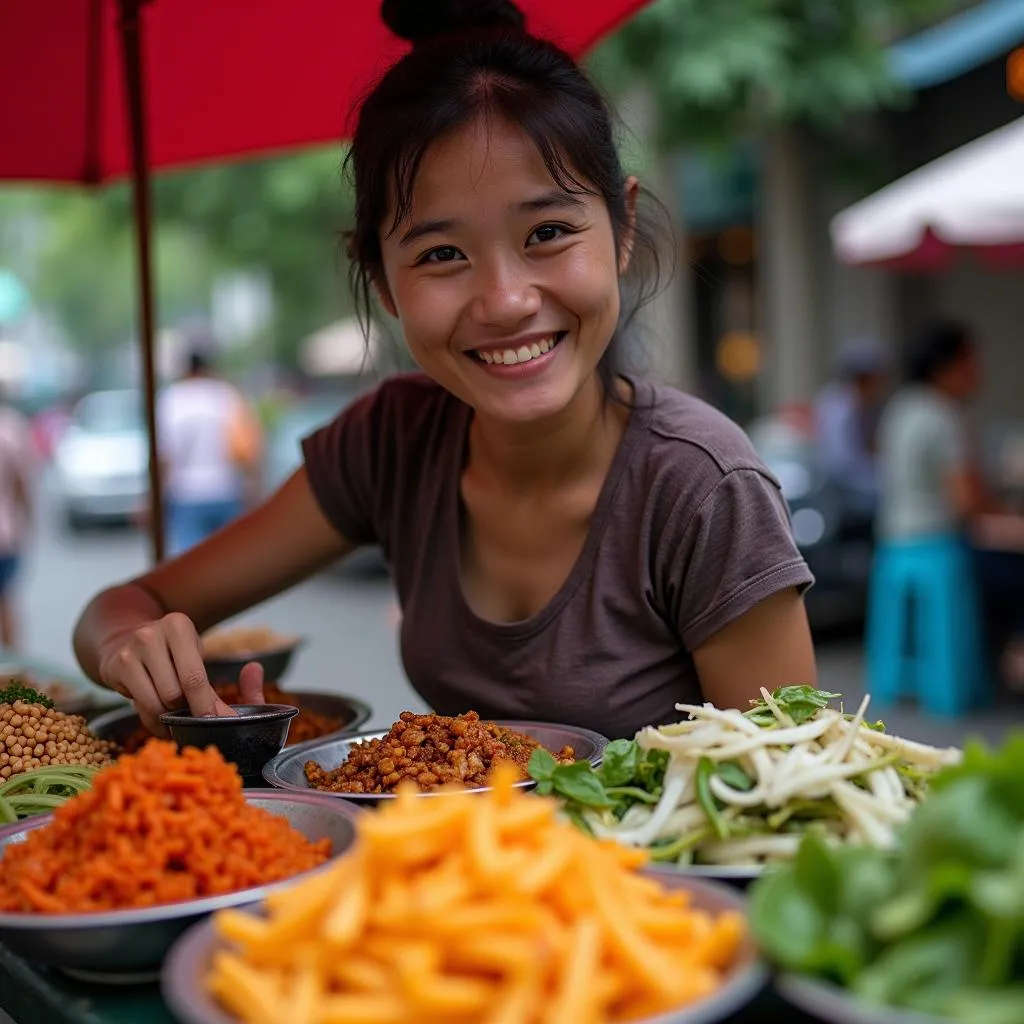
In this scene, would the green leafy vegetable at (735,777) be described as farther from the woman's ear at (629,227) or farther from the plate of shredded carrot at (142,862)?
the woman's ear at (629,227)

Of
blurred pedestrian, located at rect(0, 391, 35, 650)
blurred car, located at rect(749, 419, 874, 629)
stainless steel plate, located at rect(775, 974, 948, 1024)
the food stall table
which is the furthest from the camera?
blurred car, located at rect(749, 419, 874, 629)

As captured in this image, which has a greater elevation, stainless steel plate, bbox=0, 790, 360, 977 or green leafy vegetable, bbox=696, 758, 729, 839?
green leafy vegetable, bbox=696, 758, 729, 839

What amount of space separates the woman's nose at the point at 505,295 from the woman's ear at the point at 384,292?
1.15 feet

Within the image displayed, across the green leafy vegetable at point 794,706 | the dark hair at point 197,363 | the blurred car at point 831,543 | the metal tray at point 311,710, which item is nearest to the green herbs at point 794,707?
the green leafy vegetable at point 794,706

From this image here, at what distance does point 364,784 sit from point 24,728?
0.59m

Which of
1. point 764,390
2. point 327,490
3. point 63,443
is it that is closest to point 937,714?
point 327,490

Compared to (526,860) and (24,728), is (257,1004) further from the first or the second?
(24,728)

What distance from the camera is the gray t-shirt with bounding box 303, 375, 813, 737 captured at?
7.06 feet

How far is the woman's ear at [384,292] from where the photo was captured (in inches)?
95.9

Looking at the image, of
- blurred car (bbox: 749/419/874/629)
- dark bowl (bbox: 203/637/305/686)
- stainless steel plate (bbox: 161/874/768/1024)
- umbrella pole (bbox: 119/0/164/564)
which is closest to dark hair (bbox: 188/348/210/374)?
blurred car (bbox: 749/419/874/629)

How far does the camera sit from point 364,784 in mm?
1860

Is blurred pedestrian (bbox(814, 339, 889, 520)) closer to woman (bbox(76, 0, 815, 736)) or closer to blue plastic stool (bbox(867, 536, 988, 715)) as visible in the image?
blue plastic stool (bbox(867, 536, 988, 715))

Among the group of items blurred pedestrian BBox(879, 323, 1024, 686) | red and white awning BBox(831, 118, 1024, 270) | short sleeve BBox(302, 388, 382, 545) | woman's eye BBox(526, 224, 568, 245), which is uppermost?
red and white awning BBox(831, 118, 1024, 270)

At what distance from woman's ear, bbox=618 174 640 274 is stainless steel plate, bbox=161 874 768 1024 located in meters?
1.28
